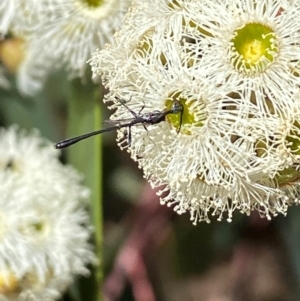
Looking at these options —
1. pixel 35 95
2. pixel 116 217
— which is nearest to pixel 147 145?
pixel 35 95

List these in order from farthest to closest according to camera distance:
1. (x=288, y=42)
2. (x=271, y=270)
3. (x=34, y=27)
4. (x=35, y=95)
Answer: (x=271, y=270), (x=35, y=95), (x=34, y=27), (x=288, y=42)

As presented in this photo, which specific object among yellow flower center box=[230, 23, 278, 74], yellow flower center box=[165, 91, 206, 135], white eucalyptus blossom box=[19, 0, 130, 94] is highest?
white eucalyptus blossom box=[19, 0, 130, 94]

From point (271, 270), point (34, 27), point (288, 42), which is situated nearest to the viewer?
point (288, 42)

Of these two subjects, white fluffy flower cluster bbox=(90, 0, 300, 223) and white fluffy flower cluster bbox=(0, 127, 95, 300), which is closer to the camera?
white fluffy flower cluster bbox=(90, 0, 300, 223)

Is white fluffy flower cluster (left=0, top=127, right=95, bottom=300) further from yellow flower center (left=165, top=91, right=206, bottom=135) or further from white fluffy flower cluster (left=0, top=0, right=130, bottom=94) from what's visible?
yellow flower center (left=165, top=91, right=206, bottom=135)

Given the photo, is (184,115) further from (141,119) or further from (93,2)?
(93,2)

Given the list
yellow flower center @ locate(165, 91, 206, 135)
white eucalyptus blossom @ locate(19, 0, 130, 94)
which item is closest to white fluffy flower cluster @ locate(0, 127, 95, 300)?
white eucalyptus blossom @ locate(19, 0, 130, 94)

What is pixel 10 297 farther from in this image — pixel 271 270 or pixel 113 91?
pixel 271 270

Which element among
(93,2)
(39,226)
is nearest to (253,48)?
(93,2)
